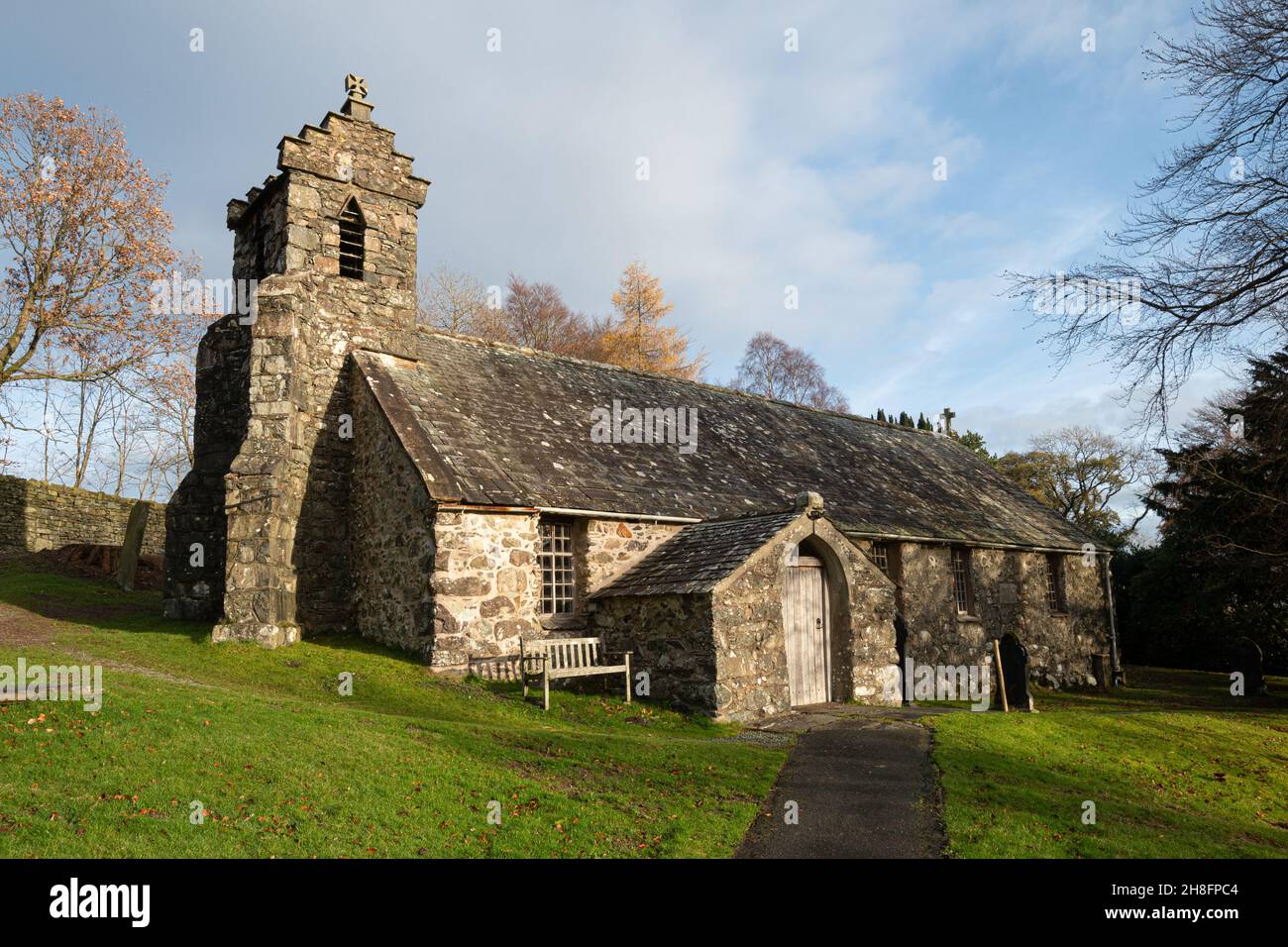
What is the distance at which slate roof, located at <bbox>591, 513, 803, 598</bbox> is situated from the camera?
13883mm

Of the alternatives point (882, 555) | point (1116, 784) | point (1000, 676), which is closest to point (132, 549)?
point (882, 555)

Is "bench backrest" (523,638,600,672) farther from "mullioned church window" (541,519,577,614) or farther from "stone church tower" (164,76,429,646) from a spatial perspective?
"stone church tower" (164,76,429,646)

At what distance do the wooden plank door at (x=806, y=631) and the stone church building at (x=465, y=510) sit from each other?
5 cm

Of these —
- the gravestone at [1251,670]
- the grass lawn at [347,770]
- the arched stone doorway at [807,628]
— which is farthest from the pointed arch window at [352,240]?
the gravestone at [1251,670]

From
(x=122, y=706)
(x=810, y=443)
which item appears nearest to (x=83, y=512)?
(x=122, y=706)

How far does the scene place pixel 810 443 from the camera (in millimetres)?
25375

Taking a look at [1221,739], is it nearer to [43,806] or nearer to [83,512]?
[43,806]

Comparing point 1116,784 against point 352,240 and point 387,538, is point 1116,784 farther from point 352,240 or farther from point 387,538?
point 352,240

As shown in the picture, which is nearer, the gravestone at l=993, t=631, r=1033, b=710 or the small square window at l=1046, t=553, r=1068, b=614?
the gravestone at l=993, t=631, r=1033, b=710

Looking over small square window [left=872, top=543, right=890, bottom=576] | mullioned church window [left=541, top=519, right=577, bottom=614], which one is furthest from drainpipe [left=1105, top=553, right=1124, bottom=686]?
mullioned church window [left=541, top=519, right=577, bottom=614]

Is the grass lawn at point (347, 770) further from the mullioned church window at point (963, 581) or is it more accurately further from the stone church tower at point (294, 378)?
the mullioned church window at point (963, 581)

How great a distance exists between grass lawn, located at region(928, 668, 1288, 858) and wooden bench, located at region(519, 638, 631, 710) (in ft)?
17.8

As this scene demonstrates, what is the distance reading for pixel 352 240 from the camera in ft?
61.2
